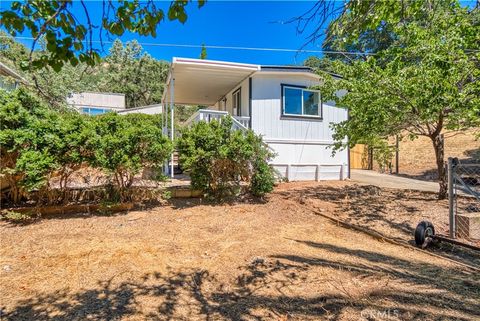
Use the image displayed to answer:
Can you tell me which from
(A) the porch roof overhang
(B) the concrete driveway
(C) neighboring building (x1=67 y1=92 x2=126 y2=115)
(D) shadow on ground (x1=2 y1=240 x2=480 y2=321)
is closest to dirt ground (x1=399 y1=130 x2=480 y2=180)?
(B) the concrete driveway

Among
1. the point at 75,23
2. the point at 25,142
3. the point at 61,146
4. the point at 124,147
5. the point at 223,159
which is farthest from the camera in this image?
the point at 223,159

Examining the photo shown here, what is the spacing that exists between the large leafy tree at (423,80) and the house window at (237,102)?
4043mm

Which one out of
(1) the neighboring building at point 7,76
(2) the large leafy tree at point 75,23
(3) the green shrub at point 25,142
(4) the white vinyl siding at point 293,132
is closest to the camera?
(2) the large leafy tree at point 75,23

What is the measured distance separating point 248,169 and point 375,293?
4471 millimetres

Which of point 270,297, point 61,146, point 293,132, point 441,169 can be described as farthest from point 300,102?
point 270,297

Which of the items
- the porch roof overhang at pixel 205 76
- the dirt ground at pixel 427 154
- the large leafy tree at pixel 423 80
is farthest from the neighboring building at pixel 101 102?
the dirt ground at pixel 427 154

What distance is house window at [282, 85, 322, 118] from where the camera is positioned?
1028cm

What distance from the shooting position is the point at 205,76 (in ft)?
32.3

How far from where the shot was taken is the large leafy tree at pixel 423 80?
474 cm

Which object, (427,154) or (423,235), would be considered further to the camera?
(427,154)

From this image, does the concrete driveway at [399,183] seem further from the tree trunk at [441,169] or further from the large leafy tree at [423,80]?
the large leafy tree at [423,80]

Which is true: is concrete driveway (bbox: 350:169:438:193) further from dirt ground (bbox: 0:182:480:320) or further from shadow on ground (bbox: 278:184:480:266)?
dirt ground (bbox: 0:182:480:320)

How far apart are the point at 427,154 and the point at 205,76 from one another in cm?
1492

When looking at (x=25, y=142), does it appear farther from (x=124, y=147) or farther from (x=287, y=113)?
(x=287, y=113)
